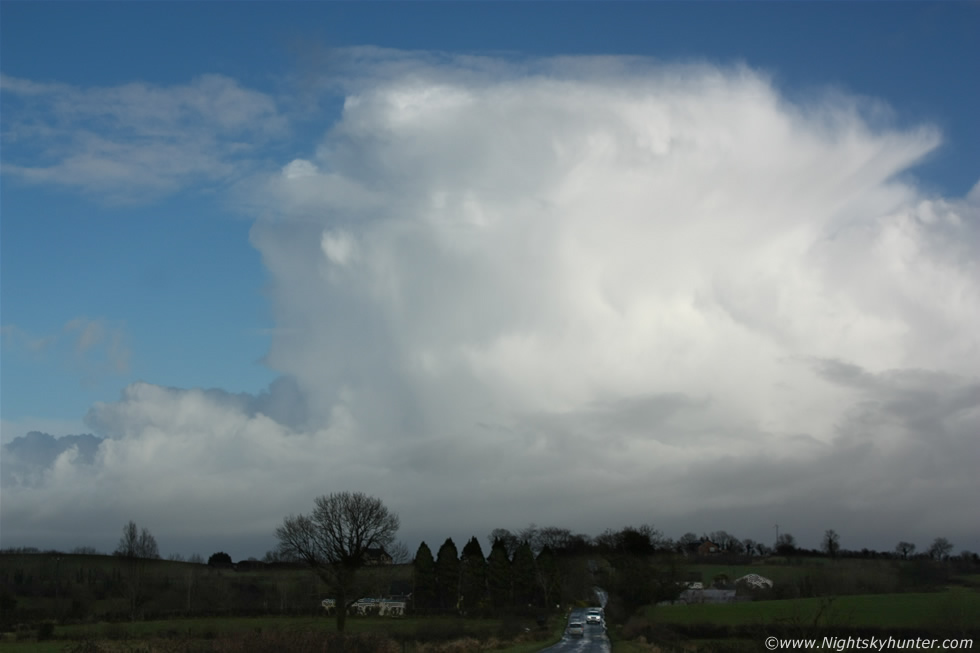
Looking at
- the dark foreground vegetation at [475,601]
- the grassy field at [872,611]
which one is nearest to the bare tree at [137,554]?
the dark foreground vegetation at [475,601]

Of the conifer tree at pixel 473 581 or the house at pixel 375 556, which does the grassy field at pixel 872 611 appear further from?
the conifer tree at pixel 473 581

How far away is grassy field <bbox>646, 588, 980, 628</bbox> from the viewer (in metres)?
52.1

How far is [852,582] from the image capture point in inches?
4013

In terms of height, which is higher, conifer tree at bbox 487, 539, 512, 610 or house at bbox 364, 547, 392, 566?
house at bbox 364, 547, 392, 566

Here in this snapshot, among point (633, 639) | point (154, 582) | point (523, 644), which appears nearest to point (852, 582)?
point (633, 639)

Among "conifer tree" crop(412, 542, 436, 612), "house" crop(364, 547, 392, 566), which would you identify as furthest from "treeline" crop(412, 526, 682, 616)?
"house" crop(364, 547, 392, 566)

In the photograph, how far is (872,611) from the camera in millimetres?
72562

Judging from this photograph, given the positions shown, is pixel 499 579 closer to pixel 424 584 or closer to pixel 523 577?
pixel 523 577

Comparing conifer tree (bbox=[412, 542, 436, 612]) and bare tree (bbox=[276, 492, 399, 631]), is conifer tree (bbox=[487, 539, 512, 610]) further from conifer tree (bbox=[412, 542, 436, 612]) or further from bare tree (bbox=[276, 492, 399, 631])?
bare tree (bbox=[276, 492, 399, 631])

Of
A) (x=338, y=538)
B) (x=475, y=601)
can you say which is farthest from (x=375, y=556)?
(x=475, y=601)

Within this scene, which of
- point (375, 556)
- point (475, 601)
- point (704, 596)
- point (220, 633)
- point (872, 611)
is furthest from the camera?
point (475, 601)

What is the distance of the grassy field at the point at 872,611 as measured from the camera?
52081 millimetres

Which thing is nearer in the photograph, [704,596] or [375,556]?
[375,556]

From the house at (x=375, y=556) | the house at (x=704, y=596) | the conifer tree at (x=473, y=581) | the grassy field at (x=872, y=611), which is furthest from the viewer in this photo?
the conifer tree at (x=473, y=581)
